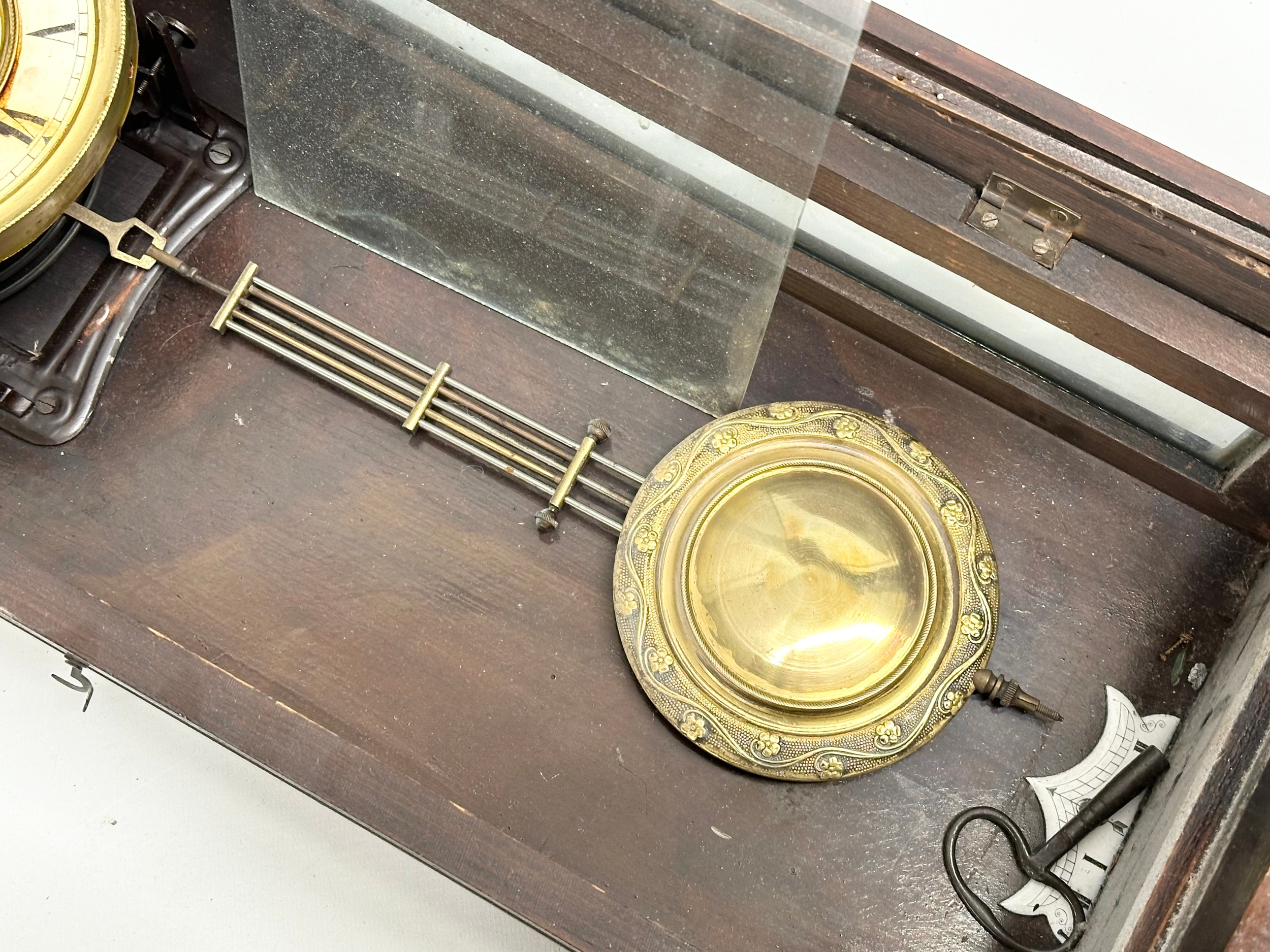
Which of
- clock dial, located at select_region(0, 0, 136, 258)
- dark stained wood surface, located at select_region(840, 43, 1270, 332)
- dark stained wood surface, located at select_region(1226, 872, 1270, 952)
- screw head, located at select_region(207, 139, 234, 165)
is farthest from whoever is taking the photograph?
screw head, located at select_region(207, 139, 234, 165)

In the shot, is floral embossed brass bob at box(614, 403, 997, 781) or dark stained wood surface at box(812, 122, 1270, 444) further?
floral embossed brass bob at box(614, 403, 997, 781)

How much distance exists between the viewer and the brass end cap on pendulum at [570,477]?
1.25 metres

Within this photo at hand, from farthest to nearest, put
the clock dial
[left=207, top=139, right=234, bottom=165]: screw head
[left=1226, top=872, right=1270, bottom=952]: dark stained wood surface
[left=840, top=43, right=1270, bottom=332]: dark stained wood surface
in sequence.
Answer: [left=207, top=139, right=234, bottom=165]: screw head → the clock dial → [left=840, top=43, right=1270, bottom=332]: dark stained wood surface → [left=1226, top=872, right=1270, bottom=952]: dark stained wood surface

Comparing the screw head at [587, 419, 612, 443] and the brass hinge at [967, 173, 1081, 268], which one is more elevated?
the brass hinge at [967, 173, 1081, 268]

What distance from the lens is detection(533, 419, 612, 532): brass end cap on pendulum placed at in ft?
4.11

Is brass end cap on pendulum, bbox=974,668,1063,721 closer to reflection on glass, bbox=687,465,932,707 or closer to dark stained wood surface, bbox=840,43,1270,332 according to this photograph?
reflection on glass, bbox=687,465,932,707

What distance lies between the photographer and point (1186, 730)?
3.84 ft

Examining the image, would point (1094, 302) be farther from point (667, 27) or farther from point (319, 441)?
point (319, 441)

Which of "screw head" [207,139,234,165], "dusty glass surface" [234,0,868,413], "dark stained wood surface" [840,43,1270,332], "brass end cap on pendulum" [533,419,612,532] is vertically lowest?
"brass end cap on pendulum" [533,419,612,532]

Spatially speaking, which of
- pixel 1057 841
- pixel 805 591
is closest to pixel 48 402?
pixel 805 591

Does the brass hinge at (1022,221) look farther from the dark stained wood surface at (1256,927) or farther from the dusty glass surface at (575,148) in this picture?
the dark stained wood surface at (1256,927)

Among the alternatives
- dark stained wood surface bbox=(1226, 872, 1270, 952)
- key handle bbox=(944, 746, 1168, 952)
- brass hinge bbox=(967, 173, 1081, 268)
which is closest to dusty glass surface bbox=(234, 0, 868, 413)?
brass hinge bbox=(967, 173, 1081, 268)

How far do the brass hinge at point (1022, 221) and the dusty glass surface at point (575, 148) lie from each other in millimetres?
173

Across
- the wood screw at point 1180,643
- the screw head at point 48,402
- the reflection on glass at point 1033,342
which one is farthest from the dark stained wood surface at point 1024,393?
the screw head at point 48,402
